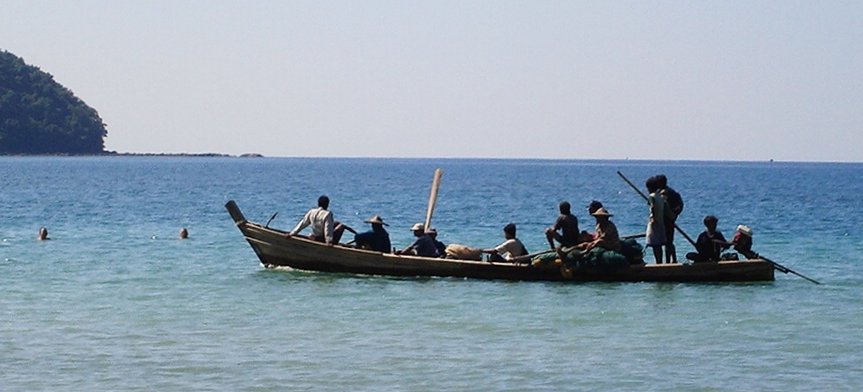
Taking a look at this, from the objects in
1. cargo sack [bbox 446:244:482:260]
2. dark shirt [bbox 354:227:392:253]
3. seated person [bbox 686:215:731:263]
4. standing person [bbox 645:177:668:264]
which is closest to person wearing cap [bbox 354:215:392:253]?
dark shirt [bbox 354:227:392:253]

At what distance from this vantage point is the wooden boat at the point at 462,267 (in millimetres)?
23125

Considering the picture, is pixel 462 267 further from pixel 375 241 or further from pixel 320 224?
pixel 320 224

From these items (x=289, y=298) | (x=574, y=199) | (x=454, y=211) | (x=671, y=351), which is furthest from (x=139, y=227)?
(x=574, y=199)

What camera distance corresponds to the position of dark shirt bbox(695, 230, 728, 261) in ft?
76.3

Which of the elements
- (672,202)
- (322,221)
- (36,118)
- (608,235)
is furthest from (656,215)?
(36,118)

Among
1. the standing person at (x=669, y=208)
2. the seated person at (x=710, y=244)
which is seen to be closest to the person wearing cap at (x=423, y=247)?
the standing person at (x=669, y=208)

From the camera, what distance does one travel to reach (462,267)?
77.6 ft

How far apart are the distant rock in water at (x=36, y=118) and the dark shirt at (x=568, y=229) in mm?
175101

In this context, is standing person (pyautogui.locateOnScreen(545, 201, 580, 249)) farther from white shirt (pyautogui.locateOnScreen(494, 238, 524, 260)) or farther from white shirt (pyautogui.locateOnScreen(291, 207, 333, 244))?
white shirt (pyautogui.locateOnScreen(291, 207, 333, 244))

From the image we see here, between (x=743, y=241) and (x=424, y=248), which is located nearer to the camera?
(x=743, y=241)

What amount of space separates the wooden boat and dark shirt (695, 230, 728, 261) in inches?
12.8

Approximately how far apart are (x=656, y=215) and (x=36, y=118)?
178892 millimetres

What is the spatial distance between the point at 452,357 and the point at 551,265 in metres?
7.19

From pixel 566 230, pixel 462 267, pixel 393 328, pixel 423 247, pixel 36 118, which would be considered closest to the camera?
pixel 393 328
